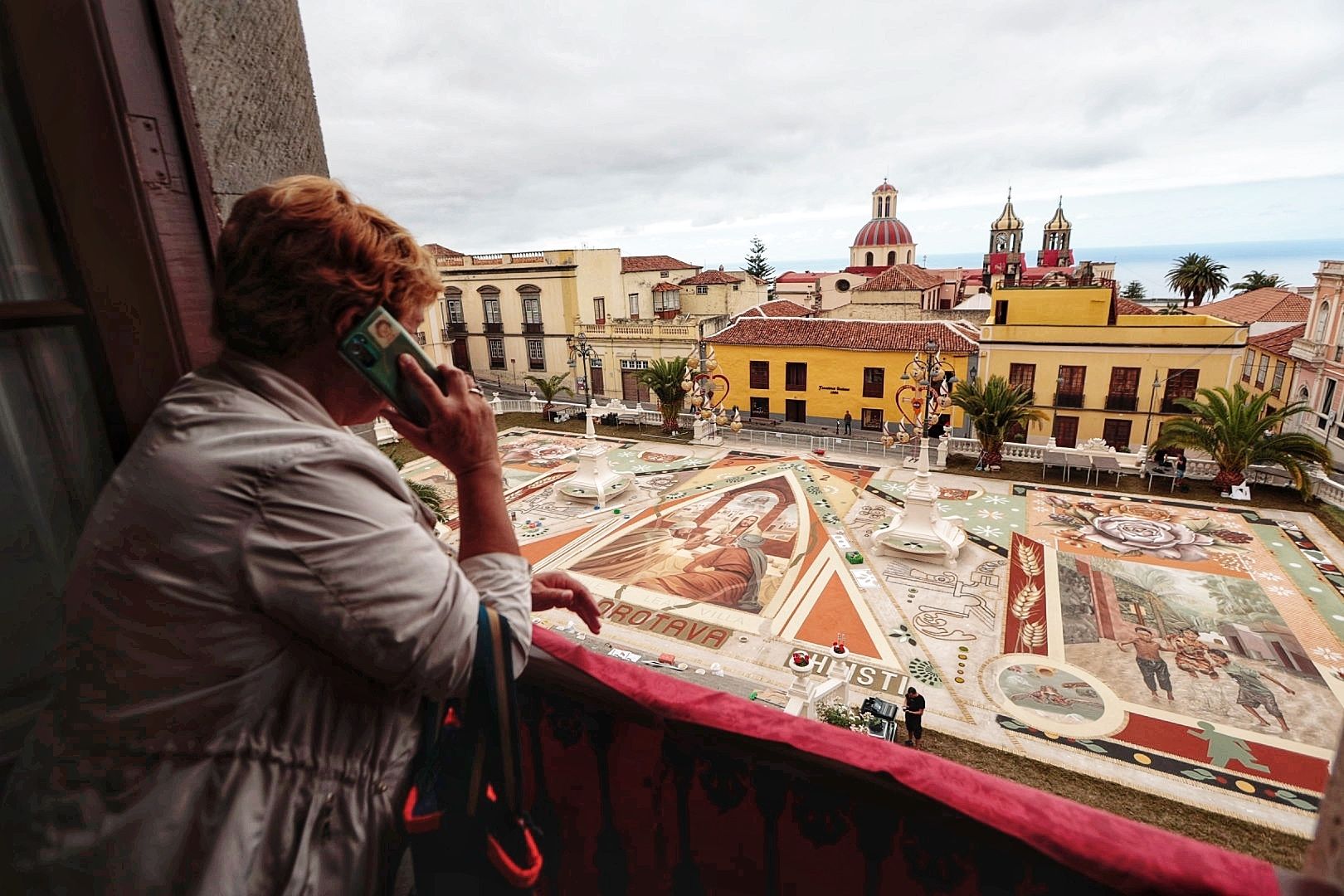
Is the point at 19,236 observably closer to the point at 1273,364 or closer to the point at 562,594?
the point at 562,594

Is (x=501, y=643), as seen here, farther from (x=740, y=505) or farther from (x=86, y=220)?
(x=740, y=505)

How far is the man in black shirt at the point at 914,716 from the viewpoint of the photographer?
6.55 metres

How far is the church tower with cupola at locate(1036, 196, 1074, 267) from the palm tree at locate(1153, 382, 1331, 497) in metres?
37.4

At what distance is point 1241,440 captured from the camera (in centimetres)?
1288

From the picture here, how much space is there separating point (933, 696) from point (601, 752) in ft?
23.6

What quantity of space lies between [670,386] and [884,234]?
31580 millimetres

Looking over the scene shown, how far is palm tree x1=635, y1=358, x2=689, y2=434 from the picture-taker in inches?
742

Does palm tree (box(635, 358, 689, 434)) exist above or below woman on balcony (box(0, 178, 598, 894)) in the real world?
below

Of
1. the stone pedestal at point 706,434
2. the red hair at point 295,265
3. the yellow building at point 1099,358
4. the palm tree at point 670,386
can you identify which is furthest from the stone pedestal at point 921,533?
the red hair at point 295,265

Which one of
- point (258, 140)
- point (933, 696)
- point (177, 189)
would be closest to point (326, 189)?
point (177, 189)

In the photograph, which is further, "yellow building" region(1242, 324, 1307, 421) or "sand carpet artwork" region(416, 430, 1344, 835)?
"yellow building" region(1242, 324, 1307, 421)

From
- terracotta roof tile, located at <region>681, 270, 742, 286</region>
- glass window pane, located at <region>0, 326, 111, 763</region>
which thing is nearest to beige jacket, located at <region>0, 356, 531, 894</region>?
glass window pane, located at <region>0, 326, 111, 763</region>

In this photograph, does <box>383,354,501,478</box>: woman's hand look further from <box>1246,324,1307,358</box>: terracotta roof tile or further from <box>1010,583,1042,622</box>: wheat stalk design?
<box>1246,324,1307,358</box>: terracotta roof tile

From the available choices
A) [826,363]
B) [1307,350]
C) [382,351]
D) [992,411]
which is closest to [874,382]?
[826,363]
